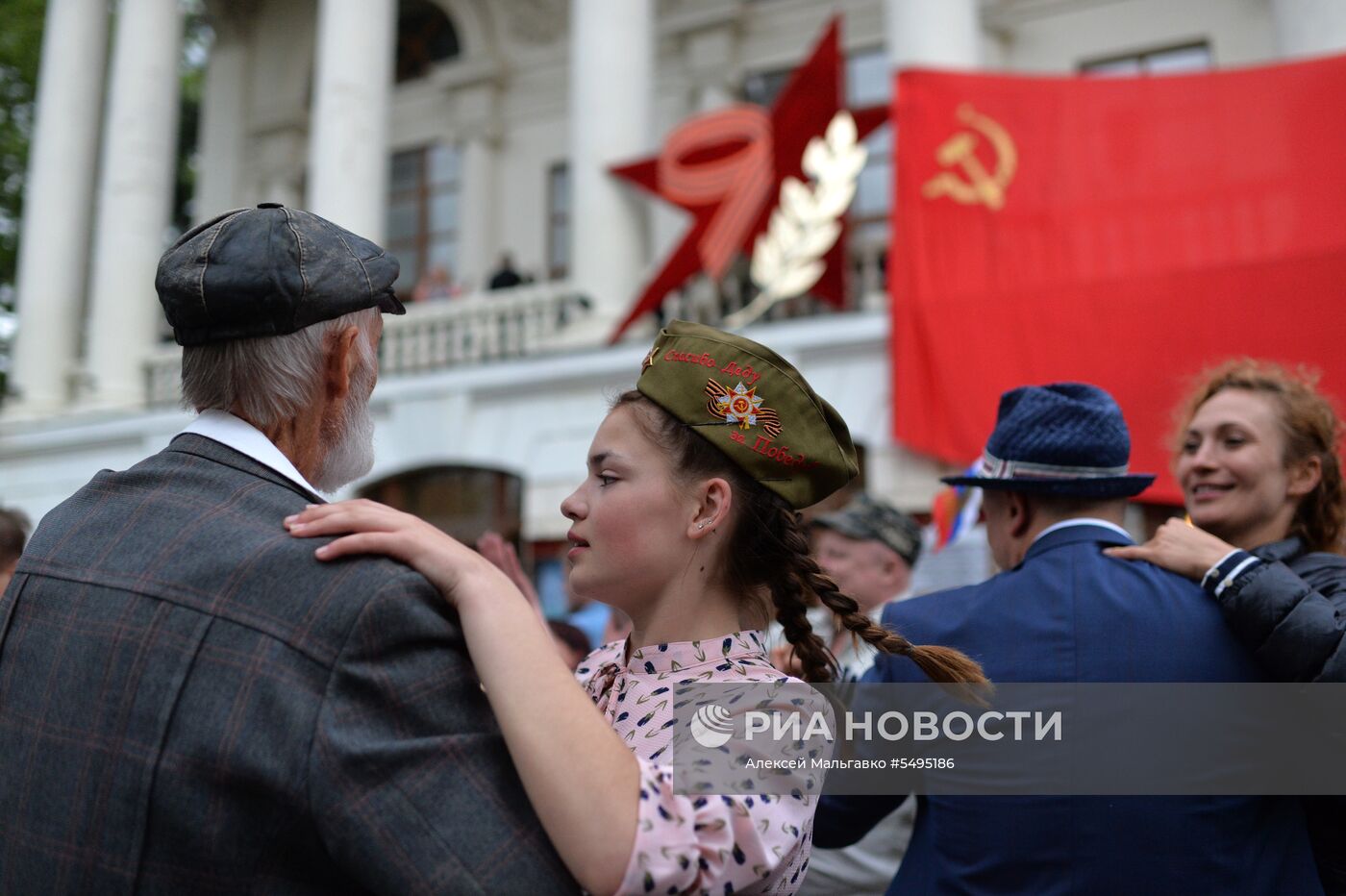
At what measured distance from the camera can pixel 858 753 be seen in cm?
240

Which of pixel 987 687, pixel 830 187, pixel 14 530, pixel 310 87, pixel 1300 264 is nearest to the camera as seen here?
pixel 987 687

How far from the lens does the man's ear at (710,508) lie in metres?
1.87

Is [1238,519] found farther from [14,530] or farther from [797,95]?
[797,95]

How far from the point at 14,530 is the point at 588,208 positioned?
881 centimetres

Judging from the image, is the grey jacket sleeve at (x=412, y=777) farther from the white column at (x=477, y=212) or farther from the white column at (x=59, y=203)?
the white column at (x=477, y=212)

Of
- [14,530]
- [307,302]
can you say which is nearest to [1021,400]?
[307,302]

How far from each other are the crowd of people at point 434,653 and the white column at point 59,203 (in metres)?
15.1

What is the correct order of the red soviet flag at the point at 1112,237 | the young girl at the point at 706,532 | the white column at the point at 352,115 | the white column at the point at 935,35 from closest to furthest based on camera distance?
the young girl at the point at 706,532, the red soviet flag at the point at 1112,237, the white column at the point at 935,35, the white column at the point at 352,115

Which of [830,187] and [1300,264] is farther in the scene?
[830,187]

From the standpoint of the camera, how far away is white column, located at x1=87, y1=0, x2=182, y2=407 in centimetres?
1444

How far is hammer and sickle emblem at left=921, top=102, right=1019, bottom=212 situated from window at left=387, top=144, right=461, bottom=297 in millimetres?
9280

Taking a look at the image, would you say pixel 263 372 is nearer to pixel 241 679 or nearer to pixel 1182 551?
pixel 241 679

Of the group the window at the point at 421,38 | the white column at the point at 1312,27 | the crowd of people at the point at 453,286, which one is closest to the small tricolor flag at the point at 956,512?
the white column at the point at 1312,27

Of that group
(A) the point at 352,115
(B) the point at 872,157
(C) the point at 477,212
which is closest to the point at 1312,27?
(B) the point at 872,157
